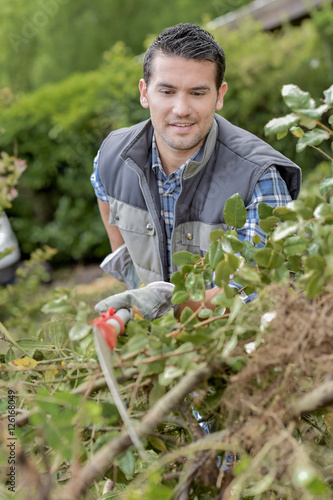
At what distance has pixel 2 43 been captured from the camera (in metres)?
14.9

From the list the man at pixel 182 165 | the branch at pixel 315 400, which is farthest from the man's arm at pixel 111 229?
the branch at pixel 315 400

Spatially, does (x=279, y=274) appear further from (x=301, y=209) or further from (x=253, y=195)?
(x=253, y=195)

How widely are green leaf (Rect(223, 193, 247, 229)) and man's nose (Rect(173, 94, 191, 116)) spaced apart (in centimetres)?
89

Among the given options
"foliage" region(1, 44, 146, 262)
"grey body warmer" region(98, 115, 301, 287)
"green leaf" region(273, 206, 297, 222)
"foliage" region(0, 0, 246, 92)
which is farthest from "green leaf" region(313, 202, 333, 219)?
"foliage" region(0, 0, 246, 92)

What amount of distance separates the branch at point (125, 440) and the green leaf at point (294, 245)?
9.3 inches

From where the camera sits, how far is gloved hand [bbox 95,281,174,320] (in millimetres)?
1079

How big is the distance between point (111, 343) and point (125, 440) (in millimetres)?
187

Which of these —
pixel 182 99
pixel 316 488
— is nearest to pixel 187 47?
pixel 182 99

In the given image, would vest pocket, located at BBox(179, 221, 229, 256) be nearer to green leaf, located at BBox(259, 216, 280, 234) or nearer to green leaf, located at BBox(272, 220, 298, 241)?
green leaf, located at BBox(259, 216, 280, 234)

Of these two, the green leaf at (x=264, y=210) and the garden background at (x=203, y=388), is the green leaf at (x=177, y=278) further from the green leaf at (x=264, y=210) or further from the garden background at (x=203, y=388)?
the green leaf at (x=264, y=210)

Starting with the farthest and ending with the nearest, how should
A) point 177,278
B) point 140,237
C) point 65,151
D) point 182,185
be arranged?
point 65,151 < point 140,237 < point 182,185 < point 177,278

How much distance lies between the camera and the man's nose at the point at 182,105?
1.95 metres

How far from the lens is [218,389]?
0.98 meters

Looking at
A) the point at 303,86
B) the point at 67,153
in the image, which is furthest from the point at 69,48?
the point at 303,86
